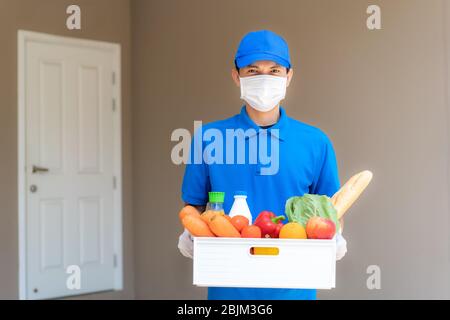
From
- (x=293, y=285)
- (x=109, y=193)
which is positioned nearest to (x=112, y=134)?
(x=109, y=193)

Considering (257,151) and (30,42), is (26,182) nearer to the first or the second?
(30,42)

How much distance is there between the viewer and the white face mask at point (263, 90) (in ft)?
6.09

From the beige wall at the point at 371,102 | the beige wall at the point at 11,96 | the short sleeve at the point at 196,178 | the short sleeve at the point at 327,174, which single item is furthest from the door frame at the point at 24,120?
the short sleeve at the point at 327,174

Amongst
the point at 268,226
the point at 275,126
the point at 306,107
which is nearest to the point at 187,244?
the point at 268,226

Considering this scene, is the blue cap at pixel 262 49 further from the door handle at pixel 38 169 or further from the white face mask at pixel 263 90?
the door handle at pixel 38 169

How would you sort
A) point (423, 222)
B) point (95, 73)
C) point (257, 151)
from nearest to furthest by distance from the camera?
point (257, 151), point (423, 222), point (95, 73)

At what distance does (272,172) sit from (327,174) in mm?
172

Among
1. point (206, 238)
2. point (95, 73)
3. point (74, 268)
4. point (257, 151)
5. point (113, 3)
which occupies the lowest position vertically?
point (74, 268)

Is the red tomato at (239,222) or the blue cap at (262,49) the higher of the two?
the blue cap at (262,49)

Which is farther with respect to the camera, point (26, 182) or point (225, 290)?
point (26, 182)

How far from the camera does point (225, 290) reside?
1.89 m

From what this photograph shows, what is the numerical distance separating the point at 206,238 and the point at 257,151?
396 mm

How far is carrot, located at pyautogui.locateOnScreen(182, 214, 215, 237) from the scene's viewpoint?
1.62 metres

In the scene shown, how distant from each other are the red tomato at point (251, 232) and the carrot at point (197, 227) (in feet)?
0.27
